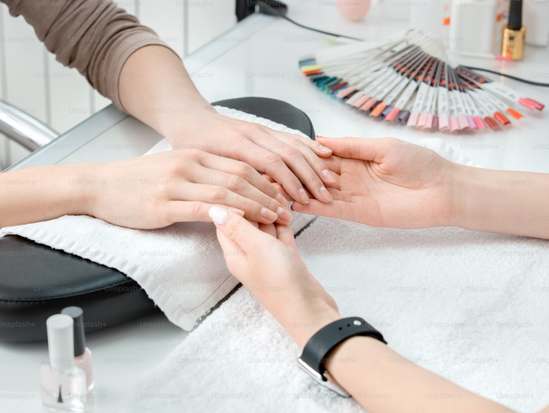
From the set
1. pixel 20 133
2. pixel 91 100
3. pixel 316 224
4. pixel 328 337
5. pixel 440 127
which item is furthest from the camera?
pixel 91 100

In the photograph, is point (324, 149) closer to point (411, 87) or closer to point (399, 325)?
point (399, 325)

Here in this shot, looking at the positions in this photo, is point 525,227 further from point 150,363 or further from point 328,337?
point 150,363

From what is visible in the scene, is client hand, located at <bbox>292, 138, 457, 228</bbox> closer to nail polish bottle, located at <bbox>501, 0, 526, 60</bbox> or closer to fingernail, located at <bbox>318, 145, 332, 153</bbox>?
fingernail, located at <bbox>318, 145, 332, 153</bbox>

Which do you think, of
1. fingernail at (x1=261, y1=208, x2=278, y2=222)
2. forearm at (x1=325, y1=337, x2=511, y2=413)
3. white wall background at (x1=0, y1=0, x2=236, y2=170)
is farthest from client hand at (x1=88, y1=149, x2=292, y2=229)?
white wall background at (x1=0, y1=0, x2=236, y2=170)

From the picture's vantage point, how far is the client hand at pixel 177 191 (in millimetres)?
664

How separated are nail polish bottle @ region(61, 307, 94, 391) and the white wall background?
1.25 metres

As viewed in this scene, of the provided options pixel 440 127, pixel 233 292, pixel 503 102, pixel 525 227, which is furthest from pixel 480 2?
pixel 233 292

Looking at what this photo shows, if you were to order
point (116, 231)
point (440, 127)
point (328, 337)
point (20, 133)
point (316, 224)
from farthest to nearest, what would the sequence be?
point (440, 127) → point (20, 133) → point (316, 224) → point (116, 231) → point (328, 337)

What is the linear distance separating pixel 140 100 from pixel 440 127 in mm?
526

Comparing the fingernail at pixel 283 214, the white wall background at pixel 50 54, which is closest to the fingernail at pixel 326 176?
the fingernail at pixel 283 214

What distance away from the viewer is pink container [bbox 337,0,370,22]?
1.43 meters

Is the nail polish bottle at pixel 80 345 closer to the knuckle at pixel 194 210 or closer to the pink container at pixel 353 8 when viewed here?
the knuckle at pixel 194 210

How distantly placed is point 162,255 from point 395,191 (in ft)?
1.09

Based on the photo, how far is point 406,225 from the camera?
2.46 ft
